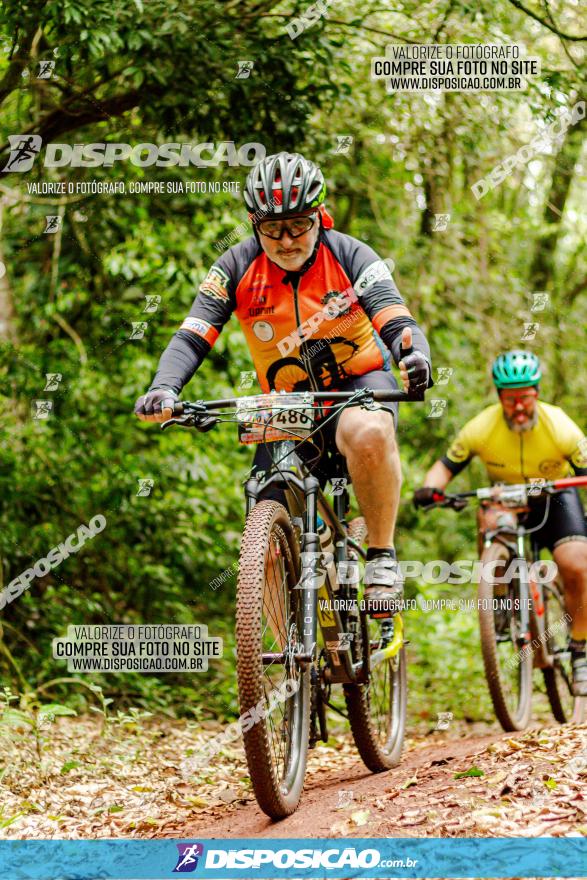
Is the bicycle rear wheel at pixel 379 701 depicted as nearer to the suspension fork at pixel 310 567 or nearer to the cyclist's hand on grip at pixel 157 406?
the suspension fork at pixel 310 567

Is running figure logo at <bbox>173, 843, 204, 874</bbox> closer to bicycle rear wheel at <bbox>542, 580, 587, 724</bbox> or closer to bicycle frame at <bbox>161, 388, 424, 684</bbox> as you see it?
bicycle frame at <bbox>161, 388, 424, 684</bbox>

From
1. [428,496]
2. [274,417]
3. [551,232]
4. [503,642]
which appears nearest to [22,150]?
[428,496]

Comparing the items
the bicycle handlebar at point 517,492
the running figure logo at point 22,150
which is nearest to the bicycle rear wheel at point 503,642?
the bicycle handlebar at point 517,492

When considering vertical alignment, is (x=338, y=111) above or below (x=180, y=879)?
above

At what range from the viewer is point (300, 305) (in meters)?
4.49

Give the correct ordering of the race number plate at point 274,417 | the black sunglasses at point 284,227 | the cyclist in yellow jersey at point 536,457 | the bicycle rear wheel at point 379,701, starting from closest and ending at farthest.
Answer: the race number plate at point 274,417
the black sunglasses at point 284,227
the bicycle rear wheel at point 379,701
the cyclist in yellow jersey at point 536,457

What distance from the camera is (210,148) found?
734 centimetres

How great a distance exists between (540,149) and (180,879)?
7.23 m

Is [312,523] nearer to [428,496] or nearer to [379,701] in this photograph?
[379,701]

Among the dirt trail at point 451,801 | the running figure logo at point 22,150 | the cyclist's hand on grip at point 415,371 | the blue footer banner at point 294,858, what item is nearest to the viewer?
the blue footer banner at point 294,858

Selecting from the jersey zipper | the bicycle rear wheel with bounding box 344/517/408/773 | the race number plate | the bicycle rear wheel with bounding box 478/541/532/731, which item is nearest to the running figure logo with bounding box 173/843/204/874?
the bicycle rear wheel with bounding box 344/517/408/773

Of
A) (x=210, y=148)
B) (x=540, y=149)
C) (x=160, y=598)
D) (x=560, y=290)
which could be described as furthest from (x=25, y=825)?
(x=560, y=290)

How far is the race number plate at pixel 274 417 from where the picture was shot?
3.92 m

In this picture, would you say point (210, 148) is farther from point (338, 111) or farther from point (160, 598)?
point (160, 598)
